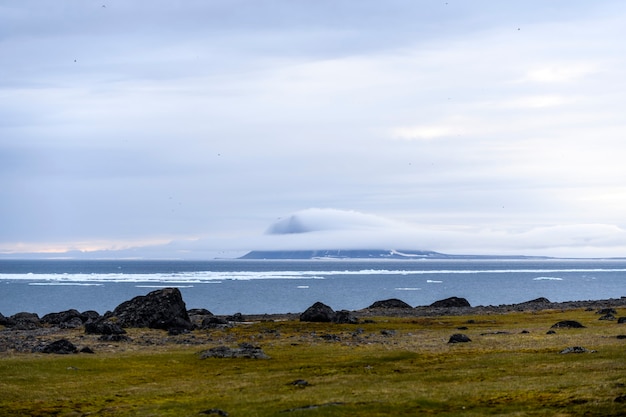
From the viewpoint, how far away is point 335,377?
151 ft

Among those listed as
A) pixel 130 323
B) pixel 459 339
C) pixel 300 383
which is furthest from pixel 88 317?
pixel 300 383

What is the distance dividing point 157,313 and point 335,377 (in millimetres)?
40278

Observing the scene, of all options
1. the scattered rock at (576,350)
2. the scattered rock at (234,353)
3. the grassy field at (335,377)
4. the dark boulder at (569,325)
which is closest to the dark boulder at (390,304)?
the dark boulder at (569,325)

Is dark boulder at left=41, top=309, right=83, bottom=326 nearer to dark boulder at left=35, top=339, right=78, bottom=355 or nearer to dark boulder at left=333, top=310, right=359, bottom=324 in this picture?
dark boulder at left=333, top=310, right=359, bottom=324

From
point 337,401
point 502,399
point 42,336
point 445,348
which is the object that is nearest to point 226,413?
point 337,401

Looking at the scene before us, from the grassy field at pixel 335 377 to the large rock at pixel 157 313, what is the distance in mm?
7488

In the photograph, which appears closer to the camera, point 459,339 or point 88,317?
point 459,339

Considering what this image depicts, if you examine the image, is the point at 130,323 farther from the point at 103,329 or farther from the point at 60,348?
the point at 60,348

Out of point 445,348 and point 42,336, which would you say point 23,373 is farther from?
point 445,348

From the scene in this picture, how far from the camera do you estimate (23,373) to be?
4931cm

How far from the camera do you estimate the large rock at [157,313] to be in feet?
270

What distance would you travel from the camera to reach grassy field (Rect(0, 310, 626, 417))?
117 feet

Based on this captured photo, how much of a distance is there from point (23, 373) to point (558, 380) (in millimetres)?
31312

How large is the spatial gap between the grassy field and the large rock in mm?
7488
